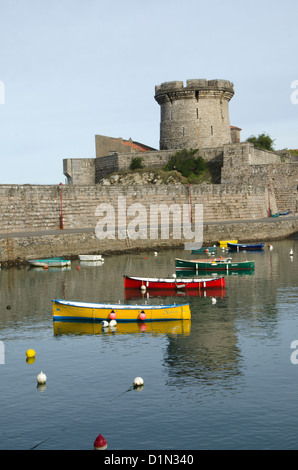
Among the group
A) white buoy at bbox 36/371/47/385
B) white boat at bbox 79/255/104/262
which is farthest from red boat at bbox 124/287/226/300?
white boat at bbox 79/255/104/262

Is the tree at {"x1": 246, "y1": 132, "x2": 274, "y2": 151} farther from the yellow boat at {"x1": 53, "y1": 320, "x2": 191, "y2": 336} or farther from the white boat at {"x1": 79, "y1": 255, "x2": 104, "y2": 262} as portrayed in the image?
the yellow boat at {"x1": 53, "y1": 320, "x2": 191, "y2": 336}

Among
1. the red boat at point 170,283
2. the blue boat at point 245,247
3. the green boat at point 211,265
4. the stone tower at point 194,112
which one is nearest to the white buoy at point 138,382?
the red boat at point 170,283

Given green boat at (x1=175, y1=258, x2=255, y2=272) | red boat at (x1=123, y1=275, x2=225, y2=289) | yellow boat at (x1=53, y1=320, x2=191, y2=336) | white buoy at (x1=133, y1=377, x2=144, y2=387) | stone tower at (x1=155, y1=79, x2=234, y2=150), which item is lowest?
white buoy at (x1=133, y1=377, x2=144, y2=387)

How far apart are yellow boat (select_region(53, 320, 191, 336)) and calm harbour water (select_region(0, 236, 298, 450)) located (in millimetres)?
64

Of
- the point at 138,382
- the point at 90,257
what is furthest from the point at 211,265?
the point at 138,382

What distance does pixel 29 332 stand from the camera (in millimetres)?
19047

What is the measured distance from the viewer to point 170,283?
83.8 ft

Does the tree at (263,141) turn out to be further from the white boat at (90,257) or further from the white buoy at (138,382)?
the white buoy at (138,382)

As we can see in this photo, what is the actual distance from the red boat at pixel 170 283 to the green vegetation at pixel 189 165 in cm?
2749

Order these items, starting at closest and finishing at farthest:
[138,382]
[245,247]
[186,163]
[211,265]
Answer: [138,382], [211,265], [245,247], [186,163]

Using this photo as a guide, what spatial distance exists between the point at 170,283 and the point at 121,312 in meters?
6.18

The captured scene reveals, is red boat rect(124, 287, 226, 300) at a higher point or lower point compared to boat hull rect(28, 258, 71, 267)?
lower

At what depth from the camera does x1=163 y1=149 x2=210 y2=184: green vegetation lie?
173 ft

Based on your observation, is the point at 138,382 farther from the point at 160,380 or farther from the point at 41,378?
the point at 41,378
